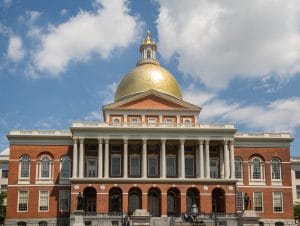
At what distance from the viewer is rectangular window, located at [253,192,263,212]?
75.2 metres

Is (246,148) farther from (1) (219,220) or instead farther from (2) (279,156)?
(1) (219,220)

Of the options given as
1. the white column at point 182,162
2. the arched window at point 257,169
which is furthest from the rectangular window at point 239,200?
the white column at point 182,162

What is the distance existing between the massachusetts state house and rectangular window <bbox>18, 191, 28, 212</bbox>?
0.13 m

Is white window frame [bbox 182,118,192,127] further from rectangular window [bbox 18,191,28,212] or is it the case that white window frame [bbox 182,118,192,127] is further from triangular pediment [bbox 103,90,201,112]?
rectangular window [bbox 18,191,28,212]

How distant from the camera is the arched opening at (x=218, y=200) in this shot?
7156 centimetres

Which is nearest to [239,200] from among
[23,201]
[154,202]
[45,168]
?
[154,202]

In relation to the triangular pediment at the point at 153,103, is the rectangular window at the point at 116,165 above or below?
below

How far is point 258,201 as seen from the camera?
75.5m

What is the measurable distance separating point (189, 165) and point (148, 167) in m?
5.64

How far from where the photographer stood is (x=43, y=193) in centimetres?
7344

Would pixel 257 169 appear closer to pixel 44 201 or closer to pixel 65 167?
pixel 65 167

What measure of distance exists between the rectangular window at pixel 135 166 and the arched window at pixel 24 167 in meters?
14.1

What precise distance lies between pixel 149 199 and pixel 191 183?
243 inches

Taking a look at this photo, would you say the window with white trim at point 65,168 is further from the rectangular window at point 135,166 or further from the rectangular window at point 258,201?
the rectangular window at point 258,201
